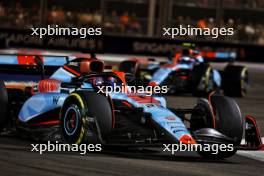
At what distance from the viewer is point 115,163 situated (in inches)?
393

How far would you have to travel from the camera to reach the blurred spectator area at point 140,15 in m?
34.9

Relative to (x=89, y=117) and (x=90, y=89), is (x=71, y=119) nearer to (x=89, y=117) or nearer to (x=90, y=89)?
(x=89, y=117)

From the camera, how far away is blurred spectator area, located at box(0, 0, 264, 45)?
114ft

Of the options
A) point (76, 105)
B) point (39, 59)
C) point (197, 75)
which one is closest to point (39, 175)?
point (76, 105)

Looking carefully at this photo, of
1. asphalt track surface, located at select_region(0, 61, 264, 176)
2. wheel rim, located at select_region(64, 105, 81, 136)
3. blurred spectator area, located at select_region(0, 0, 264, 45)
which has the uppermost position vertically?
blurred spectator area, located at select_region(0, 0, 264, 45)

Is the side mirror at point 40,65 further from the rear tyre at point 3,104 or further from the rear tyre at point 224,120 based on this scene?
the rear tyre at point 224,120

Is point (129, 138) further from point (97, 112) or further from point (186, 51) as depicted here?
point (186, 51)

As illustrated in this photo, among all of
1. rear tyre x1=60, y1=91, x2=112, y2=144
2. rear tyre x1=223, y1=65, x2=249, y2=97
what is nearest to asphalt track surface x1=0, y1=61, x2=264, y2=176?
rear tyre x1=60, y1=91, x2=112, y2=144

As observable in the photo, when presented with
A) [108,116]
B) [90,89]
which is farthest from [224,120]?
[90,89]

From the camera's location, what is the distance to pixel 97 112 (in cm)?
1047

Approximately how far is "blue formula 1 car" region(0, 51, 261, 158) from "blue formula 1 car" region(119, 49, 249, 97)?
8.06 m

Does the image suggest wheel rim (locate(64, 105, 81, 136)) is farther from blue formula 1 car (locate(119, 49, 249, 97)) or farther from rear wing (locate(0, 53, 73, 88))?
blue formula 1 car (locate(119, 49, 249, 97))

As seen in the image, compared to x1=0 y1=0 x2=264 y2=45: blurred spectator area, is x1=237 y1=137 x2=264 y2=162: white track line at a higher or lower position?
lower

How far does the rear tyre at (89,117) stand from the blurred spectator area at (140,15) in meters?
23.9
